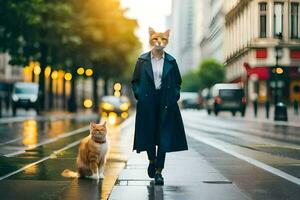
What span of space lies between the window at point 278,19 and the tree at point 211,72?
78895 mm

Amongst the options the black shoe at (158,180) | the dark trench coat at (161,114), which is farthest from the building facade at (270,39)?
the black shoe at (158,180)

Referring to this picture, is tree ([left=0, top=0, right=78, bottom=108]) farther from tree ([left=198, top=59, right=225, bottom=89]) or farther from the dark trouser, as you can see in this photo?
tree ([left=198, top=59, right=225, bottom=89])

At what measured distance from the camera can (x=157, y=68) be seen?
8258 mm

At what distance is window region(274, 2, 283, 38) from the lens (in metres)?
33.2

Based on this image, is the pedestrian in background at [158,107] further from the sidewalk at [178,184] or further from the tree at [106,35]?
the tree at [106,35]

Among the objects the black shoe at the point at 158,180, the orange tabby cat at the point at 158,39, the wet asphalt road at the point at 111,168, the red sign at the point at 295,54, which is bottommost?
the wet asphalt road at the point at 111,168

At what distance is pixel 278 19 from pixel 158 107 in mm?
27161

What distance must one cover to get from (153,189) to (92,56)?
4479 centimetres

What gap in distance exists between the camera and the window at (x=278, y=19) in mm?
33156

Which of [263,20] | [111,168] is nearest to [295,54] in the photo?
[263,20]

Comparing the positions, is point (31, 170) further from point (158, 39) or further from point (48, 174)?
point (158, 39)

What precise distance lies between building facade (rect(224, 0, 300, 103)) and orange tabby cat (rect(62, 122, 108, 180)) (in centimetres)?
2173

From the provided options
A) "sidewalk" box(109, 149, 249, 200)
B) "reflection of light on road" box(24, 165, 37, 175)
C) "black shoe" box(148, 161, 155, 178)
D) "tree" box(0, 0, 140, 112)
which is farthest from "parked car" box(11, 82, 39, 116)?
"black shoe" box(148, 161, 155, 178)

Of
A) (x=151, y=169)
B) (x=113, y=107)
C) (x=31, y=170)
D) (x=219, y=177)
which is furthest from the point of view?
(x=113, y=107)
